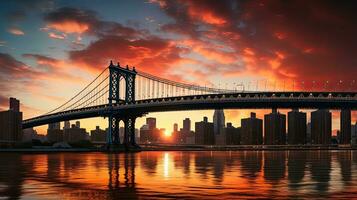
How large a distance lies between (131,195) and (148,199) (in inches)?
75.4

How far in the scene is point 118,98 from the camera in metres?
136

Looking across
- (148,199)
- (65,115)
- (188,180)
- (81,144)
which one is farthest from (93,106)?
(148,199)

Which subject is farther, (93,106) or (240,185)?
(93,106)

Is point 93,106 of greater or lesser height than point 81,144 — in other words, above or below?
above

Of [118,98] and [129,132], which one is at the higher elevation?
[118,98]

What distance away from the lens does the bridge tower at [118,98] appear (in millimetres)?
134250

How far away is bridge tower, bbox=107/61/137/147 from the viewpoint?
440 ft

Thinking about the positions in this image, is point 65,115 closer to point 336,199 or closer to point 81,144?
point 81,144

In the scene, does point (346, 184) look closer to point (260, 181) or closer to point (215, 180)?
point (260, 181)

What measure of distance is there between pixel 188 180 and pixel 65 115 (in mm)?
112472

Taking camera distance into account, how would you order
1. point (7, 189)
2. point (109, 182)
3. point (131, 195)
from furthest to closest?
point (109, 182) < point (7, 189) < point (131, 195)

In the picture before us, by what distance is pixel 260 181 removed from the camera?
106ft

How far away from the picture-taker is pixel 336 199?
23.0m

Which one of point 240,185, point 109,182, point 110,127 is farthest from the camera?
point 110,127
